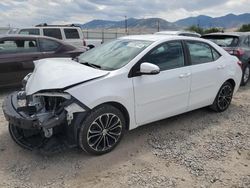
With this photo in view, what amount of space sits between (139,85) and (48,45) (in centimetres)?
432

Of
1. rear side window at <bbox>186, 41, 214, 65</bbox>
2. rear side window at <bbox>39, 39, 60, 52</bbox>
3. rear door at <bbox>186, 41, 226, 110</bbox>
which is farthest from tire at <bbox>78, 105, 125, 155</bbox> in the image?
rear side window at <bbox>39, 39, 60, 52</bbox>

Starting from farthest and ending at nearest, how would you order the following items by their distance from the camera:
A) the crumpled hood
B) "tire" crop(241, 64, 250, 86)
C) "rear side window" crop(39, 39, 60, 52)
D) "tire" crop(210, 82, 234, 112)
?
"tire" crop(241, 64, 250, 86) → "rear side window" crop(39, 39, 60, 52) → "tire" crop(210, 82, 234, 112) → the crumpled hood

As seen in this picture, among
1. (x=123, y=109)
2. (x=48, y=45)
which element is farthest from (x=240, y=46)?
(x=123, y=109)

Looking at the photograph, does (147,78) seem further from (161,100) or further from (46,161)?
(46,161)

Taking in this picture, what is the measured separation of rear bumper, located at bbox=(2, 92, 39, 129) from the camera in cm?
344

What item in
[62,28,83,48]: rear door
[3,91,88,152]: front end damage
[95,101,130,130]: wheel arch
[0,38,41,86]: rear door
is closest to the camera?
[3,91,88,152]: front end damage

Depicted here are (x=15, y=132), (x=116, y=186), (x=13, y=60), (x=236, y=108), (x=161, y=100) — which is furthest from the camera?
(x=13, y=60)

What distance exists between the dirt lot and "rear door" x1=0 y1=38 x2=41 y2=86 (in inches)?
87.0

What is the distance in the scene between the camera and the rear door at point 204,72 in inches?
193

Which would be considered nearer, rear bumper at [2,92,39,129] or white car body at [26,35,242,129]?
rear bumper at [2,92,39,129]

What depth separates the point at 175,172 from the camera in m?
3.56

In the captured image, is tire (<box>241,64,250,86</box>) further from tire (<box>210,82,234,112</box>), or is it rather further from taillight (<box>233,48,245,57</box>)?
tire (<box>210,82,234,112</box>)

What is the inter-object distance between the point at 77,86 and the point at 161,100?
1425 mm

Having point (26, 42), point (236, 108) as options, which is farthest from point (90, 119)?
point (26, 42)
